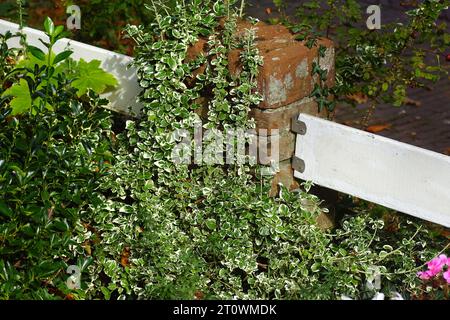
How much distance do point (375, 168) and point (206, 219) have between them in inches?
33.8

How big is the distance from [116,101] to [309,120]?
131 cm

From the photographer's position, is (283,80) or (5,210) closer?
(5,210)

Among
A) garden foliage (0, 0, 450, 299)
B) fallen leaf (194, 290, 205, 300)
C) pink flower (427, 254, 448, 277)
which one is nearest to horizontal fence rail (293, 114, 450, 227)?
garden foliage (0, 0, 450, 299)

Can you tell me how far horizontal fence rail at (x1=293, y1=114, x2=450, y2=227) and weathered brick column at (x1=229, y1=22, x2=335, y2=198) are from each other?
66 millimetres

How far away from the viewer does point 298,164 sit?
175 inches

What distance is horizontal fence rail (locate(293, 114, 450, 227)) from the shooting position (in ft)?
13.2

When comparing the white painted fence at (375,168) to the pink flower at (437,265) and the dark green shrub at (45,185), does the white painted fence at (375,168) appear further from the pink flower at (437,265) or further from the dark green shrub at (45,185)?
the dark green shrub at (45,185)

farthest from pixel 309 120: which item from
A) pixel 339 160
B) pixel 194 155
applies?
pixel 194 155

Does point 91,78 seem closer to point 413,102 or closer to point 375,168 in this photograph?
point 375,168

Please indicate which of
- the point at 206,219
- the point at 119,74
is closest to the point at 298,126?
the point at 206,219

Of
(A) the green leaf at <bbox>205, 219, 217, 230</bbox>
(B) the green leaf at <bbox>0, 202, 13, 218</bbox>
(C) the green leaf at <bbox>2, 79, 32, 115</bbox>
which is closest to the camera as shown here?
(B) the green leaf at <bbox>0, 202, 13, 218</bbox>

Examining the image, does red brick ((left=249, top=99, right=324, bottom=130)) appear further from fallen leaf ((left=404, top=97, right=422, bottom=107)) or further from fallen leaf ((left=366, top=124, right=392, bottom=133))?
fallen leaf ((left=404, top=97, right=422, bottom=107))
